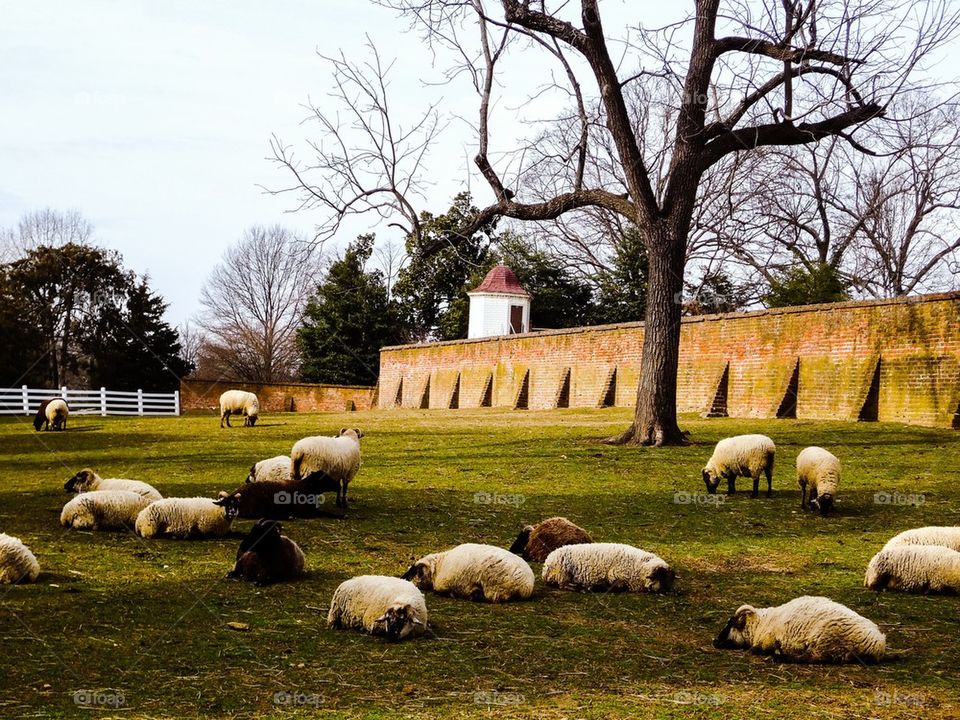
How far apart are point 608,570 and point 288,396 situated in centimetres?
4955

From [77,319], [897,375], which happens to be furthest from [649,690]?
[77,319]

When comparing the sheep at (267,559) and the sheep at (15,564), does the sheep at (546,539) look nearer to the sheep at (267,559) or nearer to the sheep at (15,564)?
the sheep at (267,559)

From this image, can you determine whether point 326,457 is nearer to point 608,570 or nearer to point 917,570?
point 608,570

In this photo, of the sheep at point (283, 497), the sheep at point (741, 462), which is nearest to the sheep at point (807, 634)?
the sheep at point (283, 497)

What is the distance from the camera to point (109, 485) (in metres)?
12.2

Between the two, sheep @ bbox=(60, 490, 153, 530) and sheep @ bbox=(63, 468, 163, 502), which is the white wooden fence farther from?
sheep @ bbox=(60, 490, 153, 530)

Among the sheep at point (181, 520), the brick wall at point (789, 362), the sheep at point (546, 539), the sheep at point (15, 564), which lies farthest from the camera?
the brick wall at point (789, 362)

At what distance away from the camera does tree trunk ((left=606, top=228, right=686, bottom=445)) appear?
2131cm

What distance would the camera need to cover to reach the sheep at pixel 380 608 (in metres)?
6.79

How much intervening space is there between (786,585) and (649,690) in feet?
A: 12.2

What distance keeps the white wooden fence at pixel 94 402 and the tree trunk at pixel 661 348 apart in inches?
1064

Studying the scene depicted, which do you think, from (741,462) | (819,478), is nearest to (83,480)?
(741,462)

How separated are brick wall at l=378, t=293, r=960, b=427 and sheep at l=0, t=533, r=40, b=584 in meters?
21.1

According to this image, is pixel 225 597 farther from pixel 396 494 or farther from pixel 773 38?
pixel 773 38
